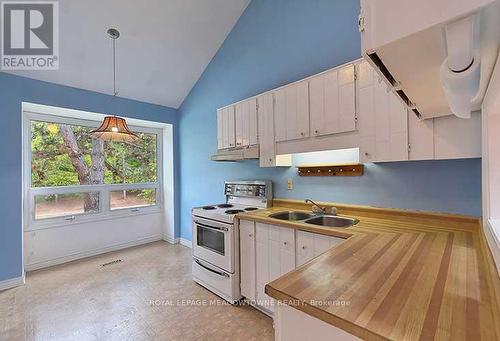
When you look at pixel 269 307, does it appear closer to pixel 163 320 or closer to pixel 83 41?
pixel 163 320

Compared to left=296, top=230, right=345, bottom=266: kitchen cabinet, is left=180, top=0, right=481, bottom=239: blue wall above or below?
above

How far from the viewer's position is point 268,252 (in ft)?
7.06

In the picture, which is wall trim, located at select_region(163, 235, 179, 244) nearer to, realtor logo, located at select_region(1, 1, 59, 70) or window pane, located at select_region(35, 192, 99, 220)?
window pane, located at select_region(35, 192, 99, 220)

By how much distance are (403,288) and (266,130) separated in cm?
199

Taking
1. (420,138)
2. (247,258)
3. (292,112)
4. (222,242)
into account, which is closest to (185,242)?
(222,242)

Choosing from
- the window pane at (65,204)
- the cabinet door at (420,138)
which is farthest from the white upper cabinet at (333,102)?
the window pane at (65,204)

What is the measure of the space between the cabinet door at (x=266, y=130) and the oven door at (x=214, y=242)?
0.83 m

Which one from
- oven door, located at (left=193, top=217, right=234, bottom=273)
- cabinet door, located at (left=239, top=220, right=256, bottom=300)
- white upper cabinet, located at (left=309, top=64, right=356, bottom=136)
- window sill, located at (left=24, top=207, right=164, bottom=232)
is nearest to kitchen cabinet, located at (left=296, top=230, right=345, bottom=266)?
cabinet door, located at (left=239, top=220, right=256, bottom=300)

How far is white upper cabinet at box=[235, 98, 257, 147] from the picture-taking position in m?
2.72

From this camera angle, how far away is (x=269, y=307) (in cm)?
216

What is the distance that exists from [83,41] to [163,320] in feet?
11.1

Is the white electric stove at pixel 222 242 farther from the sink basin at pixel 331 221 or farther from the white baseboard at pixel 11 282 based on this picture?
the white baseboard at pixel 11 282

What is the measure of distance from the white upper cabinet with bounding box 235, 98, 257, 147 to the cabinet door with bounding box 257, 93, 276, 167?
9cm

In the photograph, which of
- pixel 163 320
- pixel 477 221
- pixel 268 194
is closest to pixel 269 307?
pixel 163 320
